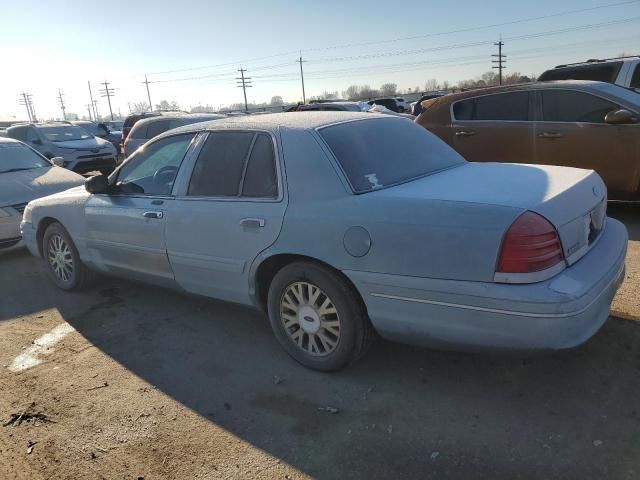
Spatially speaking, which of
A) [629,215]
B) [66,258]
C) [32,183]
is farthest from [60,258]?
[629,215]

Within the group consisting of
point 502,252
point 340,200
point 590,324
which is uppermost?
point 340,200

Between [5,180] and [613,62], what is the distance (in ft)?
30.0

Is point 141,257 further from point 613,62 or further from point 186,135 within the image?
point 613,62

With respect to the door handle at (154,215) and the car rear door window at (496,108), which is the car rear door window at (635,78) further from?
the door handle at (154,215)

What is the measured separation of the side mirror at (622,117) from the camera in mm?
5820

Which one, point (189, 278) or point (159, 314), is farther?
point (159, 314)

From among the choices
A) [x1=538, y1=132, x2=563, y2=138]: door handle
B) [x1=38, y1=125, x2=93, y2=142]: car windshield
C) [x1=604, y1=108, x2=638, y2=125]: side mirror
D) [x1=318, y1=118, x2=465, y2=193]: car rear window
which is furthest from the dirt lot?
[x1=38, y1=125, x2=93, y2=142]: car windshield

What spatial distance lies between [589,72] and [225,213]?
7517 millimetres

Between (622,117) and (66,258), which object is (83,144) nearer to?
(66,258)

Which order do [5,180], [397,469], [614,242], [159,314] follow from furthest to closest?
1. [5,180]
2. [159,314]
3. [614,242]
4. [397,469]

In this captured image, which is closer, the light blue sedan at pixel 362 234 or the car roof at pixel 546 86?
the light blue sedan at pixel 362 234

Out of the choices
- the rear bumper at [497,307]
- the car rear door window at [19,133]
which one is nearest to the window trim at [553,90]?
the rear bumper at [497,307]

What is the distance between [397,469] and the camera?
247 cm


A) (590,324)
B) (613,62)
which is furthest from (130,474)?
(613,62)
